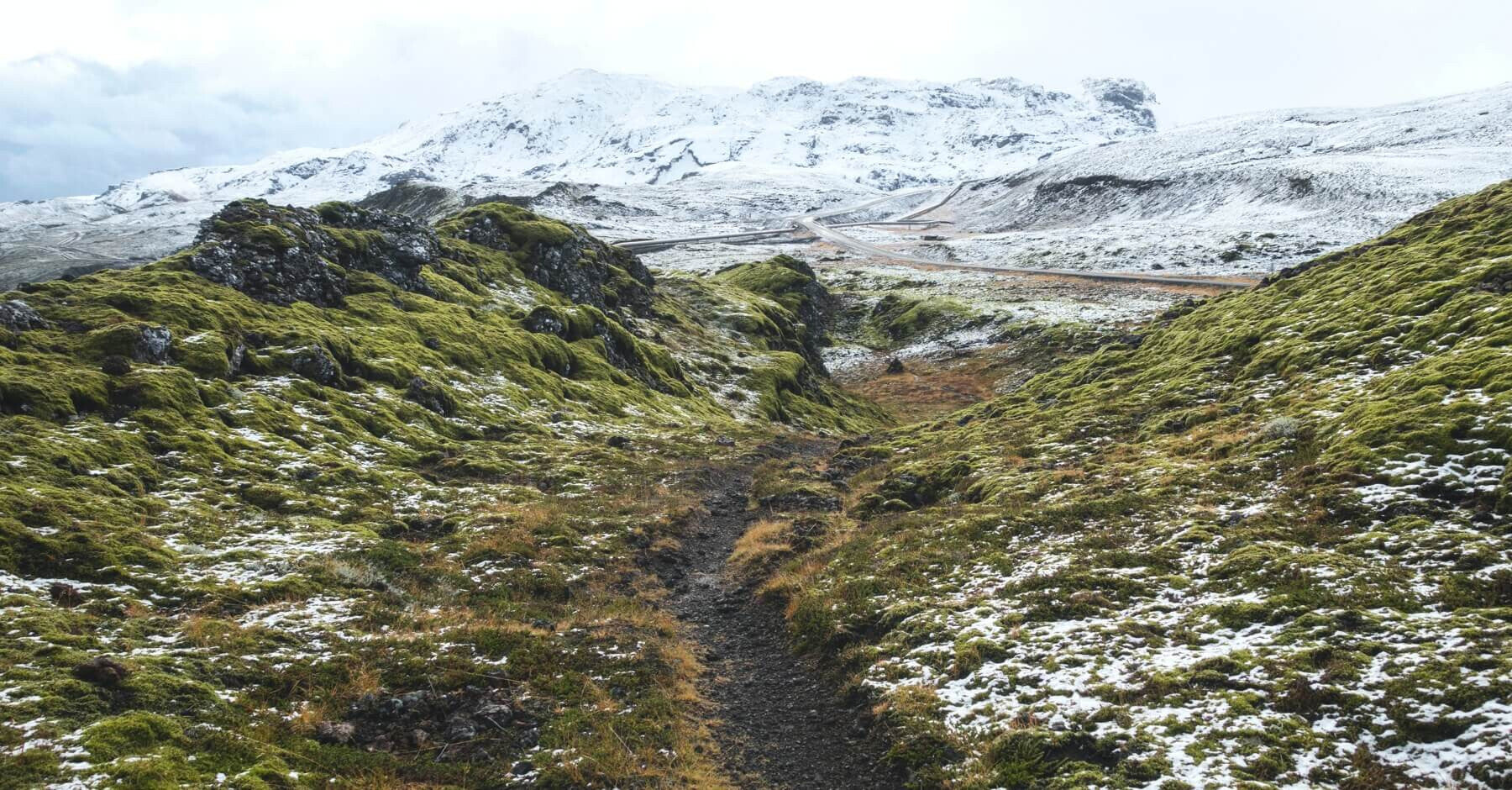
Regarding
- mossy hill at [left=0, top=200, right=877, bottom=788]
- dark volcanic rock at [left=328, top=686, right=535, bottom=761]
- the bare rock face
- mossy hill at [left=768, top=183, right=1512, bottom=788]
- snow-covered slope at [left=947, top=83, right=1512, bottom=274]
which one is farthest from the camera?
snow-covered slope at [left=947, top=83, right=1512, bottom=274]

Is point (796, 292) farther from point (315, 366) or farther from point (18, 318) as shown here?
point (18, 318)

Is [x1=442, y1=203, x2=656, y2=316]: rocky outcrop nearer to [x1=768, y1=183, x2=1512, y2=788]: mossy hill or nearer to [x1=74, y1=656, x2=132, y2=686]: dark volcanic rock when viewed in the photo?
[x1=768, y1=183, x2=1512, y2=788]: mossy hill

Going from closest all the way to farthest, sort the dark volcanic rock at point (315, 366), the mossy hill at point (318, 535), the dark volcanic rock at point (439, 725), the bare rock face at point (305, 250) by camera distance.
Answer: the mossy hill at point (318, 535)
the dark volcanic rock at point (439, 725)
the dark volcanic rock at point (315, 366)
the bare rock face at point (305, 250)

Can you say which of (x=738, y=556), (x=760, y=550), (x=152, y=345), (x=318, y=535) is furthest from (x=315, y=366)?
(x=760, y=550)

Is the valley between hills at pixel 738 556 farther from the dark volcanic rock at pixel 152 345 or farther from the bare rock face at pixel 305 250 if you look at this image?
the bare rock face at pixel 305 250

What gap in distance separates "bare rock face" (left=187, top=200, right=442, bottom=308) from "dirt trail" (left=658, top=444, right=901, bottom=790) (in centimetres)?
3717

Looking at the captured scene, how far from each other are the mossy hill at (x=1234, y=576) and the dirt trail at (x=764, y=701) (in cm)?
92

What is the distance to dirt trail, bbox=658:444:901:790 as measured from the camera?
15508mm

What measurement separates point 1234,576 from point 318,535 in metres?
27.8

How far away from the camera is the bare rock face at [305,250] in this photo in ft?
154

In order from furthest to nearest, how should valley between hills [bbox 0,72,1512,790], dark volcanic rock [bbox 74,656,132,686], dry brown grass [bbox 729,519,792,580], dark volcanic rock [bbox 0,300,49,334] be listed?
dark volcanic rock [bbox 0,300,49,334] → dry brown grass [bbox 729,519,792,580] → dark volcanic rock [bbox 74,656,132,686] → valley between hills [bbox 0,72,1512,790]

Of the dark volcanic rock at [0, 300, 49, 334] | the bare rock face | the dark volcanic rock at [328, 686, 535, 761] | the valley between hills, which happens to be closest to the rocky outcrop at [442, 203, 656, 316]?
the bare rock face

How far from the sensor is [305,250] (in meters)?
52.0

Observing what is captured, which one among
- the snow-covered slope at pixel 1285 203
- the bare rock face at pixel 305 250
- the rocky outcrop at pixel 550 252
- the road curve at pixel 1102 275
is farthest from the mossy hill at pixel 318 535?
the snow-covered slope at pixel 1285 203
